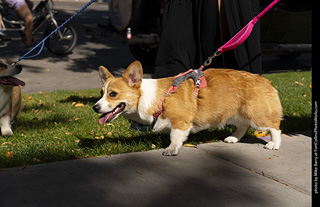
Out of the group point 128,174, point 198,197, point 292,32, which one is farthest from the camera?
point 292,32

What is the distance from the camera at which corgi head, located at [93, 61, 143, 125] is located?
3.76m

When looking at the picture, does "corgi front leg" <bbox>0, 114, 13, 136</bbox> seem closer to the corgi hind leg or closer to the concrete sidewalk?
the concrete sidewalk

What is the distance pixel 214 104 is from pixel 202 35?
0.99 metres

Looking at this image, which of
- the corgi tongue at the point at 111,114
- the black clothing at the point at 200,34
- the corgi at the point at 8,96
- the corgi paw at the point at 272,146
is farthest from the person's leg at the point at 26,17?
the corgi paw at the point at 272,146

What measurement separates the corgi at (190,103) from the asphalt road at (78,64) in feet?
16.5

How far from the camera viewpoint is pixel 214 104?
4.08 metres

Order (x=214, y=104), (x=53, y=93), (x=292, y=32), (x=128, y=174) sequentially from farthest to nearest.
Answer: (x=292, y=32) → (x=53, y=93) → (x=214, y=104) → (x=128, y=174)

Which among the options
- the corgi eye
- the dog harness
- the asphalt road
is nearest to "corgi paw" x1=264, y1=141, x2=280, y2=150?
the dog harness

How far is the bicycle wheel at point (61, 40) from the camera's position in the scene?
453 inches

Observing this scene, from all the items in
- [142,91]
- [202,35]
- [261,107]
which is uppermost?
[202,35]

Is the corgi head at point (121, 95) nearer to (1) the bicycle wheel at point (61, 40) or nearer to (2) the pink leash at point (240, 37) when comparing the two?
(2) the pink leash at point (240, 37)

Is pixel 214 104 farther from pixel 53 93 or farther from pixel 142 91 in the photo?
pixel 53 93

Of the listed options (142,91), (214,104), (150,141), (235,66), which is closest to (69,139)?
(150,141)

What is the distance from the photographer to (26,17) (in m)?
11.3
